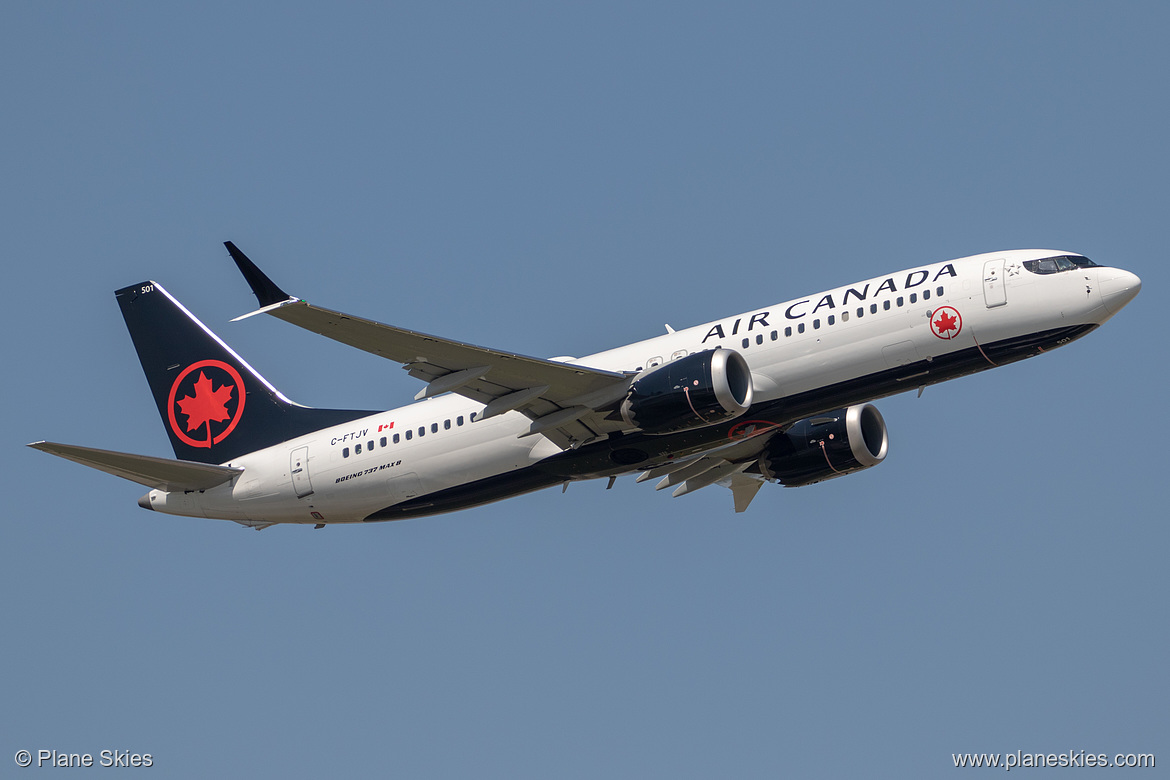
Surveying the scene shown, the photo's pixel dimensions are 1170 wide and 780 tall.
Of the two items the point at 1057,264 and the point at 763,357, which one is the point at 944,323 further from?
the point at 763,357

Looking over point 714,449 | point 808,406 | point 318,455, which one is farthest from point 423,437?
point 808,406

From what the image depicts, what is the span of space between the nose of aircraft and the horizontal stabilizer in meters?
26.2

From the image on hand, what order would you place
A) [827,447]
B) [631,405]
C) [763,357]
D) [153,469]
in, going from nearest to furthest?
[631,405], [763,357], [153,469], [827,447]

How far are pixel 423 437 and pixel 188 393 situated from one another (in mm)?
10497

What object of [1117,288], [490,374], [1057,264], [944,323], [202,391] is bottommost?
[490,374]

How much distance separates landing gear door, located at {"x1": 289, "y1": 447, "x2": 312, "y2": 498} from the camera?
43.7 m

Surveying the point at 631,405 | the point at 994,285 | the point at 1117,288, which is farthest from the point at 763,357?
the point at 1117,288

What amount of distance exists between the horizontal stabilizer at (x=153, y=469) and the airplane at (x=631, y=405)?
0.23 ft

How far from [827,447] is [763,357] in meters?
7.12

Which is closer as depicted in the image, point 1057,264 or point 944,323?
point 944,323

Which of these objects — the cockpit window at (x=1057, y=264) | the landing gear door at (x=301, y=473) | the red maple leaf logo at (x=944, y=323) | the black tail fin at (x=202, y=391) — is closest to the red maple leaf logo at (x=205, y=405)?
the black tail fin at (x=202, y=391)

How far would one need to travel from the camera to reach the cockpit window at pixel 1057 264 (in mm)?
37875

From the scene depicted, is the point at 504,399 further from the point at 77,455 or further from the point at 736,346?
the point at 77,455

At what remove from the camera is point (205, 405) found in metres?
47.7
